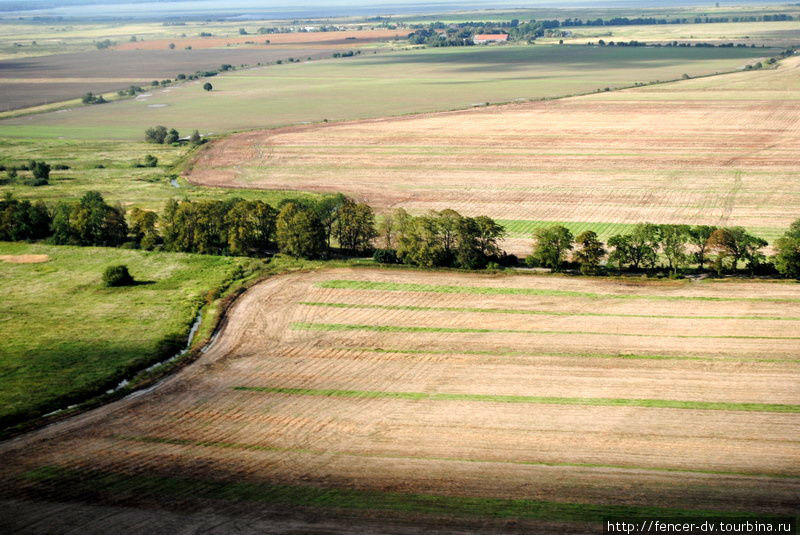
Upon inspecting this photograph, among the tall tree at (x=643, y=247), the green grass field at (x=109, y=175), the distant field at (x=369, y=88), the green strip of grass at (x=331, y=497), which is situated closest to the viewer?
the green strip of grass at (x=331, y=497)

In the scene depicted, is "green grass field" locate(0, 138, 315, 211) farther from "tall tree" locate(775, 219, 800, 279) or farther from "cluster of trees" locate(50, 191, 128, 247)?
Answer: "tall tree" locate(775, 219, 800, 279)

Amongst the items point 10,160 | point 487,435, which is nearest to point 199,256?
point 487,435

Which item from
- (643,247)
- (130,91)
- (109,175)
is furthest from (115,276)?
(130,91)

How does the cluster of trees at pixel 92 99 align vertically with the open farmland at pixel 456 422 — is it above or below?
above

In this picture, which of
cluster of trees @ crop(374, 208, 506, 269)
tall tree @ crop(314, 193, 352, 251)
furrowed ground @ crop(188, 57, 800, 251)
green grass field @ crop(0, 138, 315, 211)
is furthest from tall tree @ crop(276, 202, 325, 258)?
green grass field @ crop(0, 138, 315, 211)

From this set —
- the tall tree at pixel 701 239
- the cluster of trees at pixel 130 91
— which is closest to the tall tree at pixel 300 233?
the tall tree at pixel 701 239

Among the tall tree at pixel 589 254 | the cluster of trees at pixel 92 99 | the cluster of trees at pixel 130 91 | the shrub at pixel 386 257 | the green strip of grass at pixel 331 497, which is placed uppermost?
the cluster of trees at pixel 130 91

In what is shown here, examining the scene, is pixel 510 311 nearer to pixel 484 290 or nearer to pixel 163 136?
pixel 484 290

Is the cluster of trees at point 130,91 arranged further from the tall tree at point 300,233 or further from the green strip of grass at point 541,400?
the green strip of grass at point 541,400
